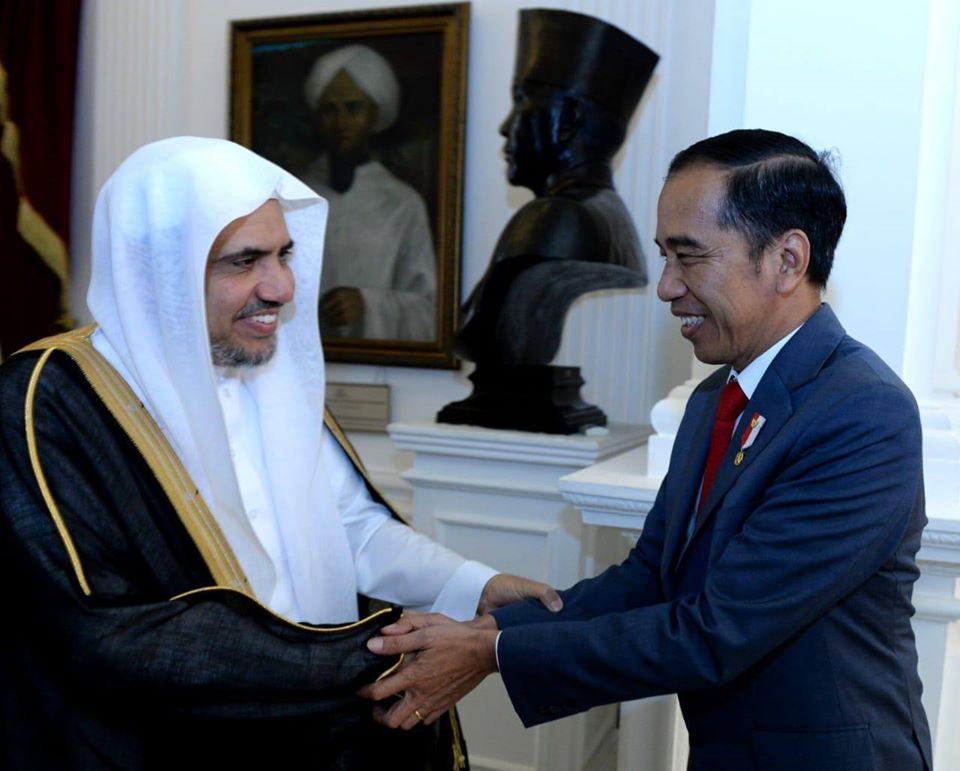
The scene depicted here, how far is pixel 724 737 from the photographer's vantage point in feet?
5.81

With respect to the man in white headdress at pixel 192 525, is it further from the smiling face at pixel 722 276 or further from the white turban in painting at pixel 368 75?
the white turban in painting at pixel 368 75

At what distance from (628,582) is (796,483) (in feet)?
2.05

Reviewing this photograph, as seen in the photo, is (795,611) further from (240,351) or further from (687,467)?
(240,351)

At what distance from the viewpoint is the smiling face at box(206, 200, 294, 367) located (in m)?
Result: 2.08

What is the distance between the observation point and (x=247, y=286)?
6.90 ft

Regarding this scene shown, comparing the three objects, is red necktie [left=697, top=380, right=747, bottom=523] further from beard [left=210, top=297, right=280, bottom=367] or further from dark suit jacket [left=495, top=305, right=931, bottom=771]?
beard [left=210, top=297, right=280, bottom=367]

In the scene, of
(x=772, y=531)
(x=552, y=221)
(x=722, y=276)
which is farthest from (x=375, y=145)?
(x=772, y=531)

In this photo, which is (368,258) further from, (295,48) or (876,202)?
(876,202)

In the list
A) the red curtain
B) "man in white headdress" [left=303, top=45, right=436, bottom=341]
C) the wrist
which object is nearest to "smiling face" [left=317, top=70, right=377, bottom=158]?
"man in white headdress" [left=303, top=45, right=436, bottom=341]

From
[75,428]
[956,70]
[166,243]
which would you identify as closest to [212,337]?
[166,243]

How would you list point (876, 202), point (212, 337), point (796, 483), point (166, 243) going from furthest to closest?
1. point (876, 202)
2. point (212, 337)
3. point (166, 243)
4. point (796, 483)

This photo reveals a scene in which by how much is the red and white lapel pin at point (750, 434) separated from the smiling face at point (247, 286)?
103 cm

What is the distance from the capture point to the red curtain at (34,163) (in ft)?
16.0

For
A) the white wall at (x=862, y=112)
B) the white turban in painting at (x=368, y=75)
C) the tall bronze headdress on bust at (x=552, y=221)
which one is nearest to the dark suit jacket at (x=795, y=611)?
the white wall at (x=862, y=112)
